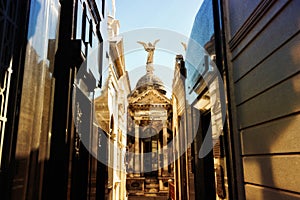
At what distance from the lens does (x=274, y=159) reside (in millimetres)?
2051

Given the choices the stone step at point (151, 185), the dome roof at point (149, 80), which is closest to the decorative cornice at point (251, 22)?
the stone step at point (151, 185)

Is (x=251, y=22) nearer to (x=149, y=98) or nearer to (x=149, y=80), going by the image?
(x=149, y=98)

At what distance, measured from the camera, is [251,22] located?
2.40 meters

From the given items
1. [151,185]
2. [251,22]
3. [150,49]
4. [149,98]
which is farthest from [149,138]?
[251,22]

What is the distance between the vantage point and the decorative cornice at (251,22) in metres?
2.11

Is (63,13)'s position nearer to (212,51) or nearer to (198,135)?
(212,51)

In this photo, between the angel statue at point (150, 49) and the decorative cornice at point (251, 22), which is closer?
the decorative cornice at point (251, 22)

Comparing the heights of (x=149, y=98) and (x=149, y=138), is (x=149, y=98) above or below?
above

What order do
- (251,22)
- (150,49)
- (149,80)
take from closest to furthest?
1. (251,22)
2. (150,49)
3. (149,80)

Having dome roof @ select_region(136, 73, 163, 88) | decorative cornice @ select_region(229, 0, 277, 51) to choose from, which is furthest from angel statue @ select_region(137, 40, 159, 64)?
decorative cornice @ select_region(229, 0, 277, 51)

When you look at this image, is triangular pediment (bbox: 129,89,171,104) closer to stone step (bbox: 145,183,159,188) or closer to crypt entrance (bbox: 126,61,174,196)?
crypt entrance (bbox: 126,61,174,196)

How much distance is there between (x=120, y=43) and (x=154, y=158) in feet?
38.3

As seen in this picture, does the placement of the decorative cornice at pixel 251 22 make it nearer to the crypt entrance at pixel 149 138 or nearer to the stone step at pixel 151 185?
the crypt entrance at pixel 149 138

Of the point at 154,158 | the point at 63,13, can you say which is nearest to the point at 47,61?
the point at 63,13
